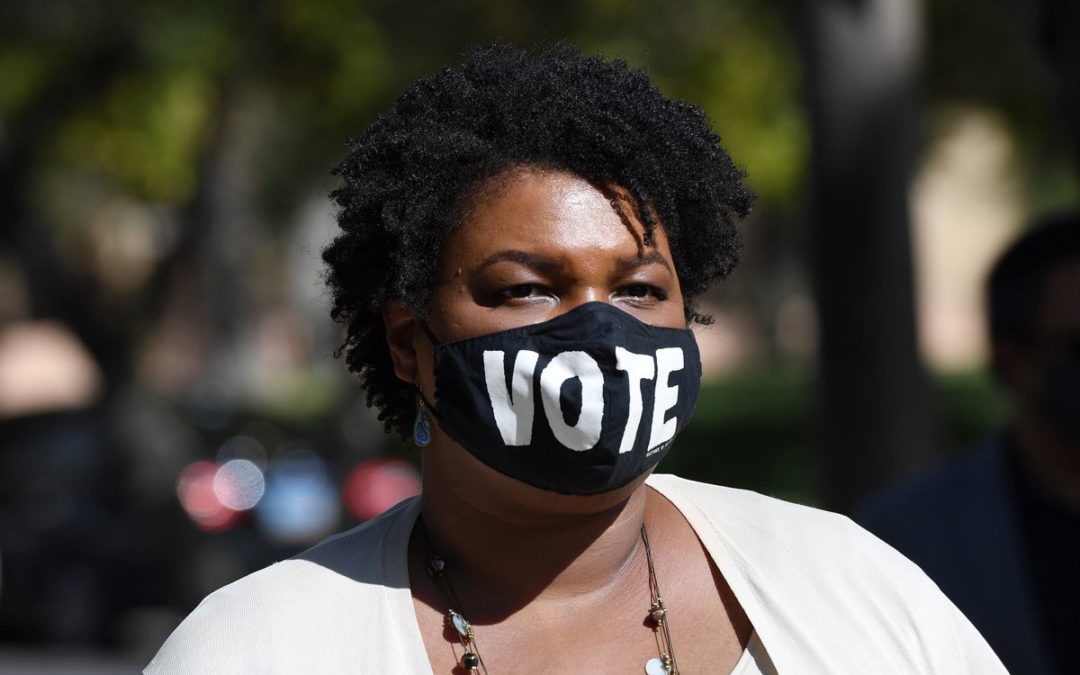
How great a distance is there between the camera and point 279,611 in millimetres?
2264

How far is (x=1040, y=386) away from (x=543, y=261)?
1932 mm

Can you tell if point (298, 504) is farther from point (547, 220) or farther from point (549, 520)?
point (547, 220)

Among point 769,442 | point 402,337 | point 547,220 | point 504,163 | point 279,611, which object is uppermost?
point 504,163

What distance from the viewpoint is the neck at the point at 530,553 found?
2404 mm

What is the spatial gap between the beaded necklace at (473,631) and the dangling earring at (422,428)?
0.53ft

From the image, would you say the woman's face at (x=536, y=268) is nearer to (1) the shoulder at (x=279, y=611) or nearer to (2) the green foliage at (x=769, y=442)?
(1) the shoulder at (x=279, y=611)

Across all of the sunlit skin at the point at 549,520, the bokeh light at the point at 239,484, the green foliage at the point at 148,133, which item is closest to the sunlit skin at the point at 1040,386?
the sunlit skin at the point at 549,520

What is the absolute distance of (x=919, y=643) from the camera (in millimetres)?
2289

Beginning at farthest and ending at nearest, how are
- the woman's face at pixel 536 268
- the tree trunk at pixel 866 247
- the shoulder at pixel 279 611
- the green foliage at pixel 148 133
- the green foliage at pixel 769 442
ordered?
the green foliage at pixel 769 442
the green foliage at pixel 148 133
the tree trunk at pixel 866 247
the woman's face at pixel 536 268
the shoulder at pixel 279 611

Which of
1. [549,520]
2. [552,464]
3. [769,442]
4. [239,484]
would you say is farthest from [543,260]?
[769,442]

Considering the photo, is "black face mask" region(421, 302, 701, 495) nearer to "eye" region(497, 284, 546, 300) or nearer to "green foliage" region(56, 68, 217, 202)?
"eye" region(497, 284, 546, 300)

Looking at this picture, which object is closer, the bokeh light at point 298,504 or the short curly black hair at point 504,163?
the short curly black hair at point 504,163

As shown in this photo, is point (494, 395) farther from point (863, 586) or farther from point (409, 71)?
point (409, 71)

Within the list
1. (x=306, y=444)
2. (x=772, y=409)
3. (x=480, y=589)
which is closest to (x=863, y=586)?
(x=480, y=589)
